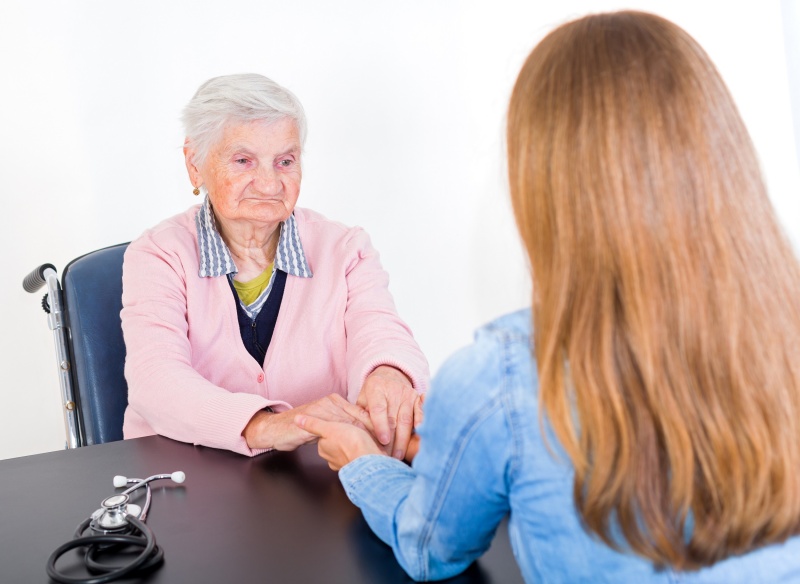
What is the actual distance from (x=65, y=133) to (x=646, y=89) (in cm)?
243

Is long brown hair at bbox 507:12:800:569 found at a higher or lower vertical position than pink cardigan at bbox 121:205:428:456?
higher

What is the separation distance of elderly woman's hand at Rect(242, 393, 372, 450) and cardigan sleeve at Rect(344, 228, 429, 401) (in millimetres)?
227

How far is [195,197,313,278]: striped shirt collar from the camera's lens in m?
1.83

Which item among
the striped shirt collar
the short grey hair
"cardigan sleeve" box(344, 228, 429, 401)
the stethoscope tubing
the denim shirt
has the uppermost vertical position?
the short grey hair

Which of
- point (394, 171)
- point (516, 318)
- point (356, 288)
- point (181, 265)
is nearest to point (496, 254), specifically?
point (394, 171)

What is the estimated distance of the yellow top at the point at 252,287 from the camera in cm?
190

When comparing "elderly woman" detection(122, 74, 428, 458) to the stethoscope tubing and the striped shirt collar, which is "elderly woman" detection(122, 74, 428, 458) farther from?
the stethoscope tubing

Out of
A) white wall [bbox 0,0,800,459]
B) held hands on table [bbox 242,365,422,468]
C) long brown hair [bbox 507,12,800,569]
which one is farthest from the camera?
white wall [bbox 0,0,800,459]

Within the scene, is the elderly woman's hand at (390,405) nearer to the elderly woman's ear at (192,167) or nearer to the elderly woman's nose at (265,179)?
the elderly woman's nose at (265,179)

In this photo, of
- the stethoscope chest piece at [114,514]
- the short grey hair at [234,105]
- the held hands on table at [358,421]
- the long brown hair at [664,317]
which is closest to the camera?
the long brown hair at [664,317]

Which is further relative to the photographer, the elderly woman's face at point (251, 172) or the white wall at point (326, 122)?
the white wall at point (326, 122)

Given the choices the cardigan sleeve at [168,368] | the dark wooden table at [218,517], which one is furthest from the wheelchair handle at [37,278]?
the dark wooden table at [218,517]

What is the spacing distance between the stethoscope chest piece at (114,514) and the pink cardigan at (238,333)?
375 millimetres

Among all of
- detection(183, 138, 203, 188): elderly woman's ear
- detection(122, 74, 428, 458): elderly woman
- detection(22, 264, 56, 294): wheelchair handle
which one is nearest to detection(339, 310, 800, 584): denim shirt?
detection(122, 74, 428, 458): elderly woman
